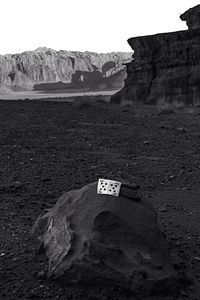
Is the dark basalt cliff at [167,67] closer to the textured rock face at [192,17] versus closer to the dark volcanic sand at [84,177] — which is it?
the textured rock face at [192,17]

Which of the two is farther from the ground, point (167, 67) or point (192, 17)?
point (192, 17)

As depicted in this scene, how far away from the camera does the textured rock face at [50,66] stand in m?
118

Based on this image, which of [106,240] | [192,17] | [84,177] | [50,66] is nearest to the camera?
[106,240]

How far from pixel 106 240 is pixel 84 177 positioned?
→ 393 cm

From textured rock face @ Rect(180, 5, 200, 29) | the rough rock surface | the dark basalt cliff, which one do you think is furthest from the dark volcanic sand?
textured rock face @ Rect(180, 5, 200, 29)

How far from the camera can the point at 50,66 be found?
128 m

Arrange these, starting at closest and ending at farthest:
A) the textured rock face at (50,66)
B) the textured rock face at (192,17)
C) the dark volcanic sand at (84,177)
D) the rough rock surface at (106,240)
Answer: the rough rock surface at (106,240) < the dark volcanic sand at (84,177) < the textured rock face at (192,17) < the textured rock face at (50,66)

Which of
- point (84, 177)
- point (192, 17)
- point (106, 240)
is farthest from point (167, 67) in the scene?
point (106, 240)

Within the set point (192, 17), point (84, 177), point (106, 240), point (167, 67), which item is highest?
point (192, 17)

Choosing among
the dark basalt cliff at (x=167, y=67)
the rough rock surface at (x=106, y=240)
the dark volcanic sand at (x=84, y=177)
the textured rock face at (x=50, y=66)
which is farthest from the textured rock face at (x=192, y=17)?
the textured rock face at (x=50, y=66)

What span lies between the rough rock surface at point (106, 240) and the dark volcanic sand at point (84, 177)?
15 cm

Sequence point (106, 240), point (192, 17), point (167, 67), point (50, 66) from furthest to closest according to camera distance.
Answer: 1. point (50, 66)
2. point (192, 17)
3. point (167, 67)
4. point (106, 240)

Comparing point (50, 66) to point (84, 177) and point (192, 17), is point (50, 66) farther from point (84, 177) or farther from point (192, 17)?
point (84, 177)

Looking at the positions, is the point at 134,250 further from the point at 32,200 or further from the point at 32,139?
the point at 32,139
